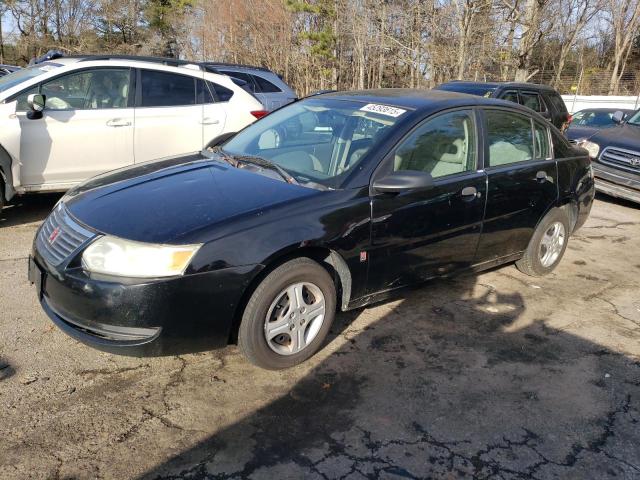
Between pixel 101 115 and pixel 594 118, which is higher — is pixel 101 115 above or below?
below

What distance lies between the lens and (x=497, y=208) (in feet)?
13.8

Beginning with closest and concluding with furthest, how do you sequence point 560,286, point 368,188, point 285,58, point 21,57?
point 368,188 < point 560,286 < point 285,58 < point 21,57

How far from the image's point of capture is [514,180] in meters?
4.30

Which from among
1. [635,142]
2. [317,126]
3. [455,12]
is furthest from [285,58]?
[317,126]

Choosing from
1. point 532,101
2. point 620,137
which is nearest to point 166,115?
point 620,137

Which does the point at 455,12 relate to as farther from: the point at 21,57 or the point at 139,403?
the point at 21,57

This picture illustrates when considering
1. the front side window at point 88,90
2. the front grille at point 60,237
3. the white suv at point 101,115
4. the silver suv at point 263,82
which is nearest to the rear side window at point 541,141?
the white suv at point 101,115

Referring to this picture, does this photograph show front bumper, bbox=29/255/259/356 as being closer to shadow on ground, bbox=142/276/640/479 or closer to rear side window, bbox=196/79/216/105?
shadow on ground, bbox=142/276/640/479

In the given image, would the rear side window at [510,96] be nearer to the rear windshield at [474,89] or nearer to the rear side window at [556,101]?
the rear windshield at [474,89]

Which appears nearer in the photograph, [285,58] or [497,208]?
[497,208]

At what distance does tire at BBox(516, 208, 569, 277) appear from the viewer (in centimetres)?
480

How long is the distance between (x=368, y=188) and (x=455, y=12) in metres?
→ 17.4

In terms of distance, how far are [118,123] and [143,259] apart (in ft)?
12.3

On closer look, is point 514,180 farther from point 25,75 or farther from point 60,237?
point 25,75
